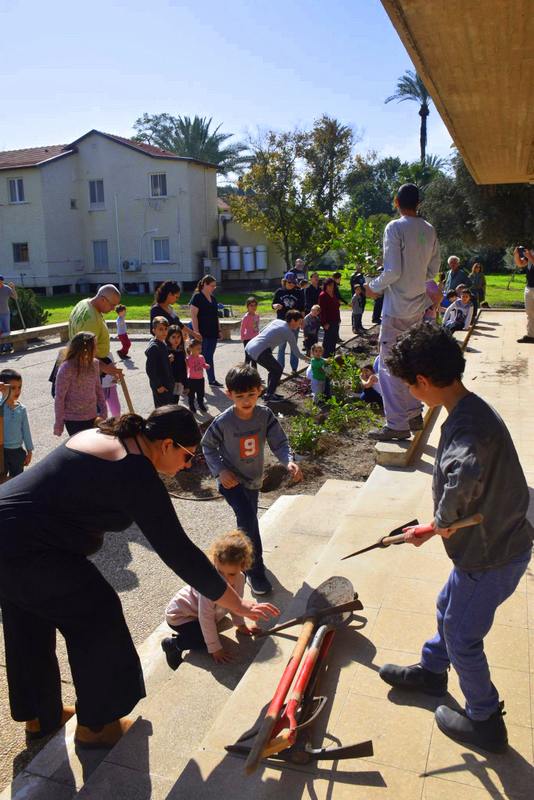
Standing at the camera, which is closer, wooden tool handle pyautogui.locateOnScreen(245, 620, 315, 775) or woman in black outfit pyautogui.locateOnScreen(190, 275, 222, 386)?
wooden tool handle pyautogui.locateOnScreen(245, 620, 315, 775)

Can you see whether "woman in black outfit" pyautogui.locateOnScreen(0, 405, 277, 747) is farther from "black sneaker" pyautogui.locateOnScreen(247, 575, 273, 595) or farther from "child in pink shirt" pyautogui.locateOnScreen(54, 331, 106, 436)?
"child in pink shirt" pyautogui.locateOnScreen(54, 331, 106, 436)

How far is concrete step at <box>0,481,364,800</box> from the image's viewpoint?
291 centimetres

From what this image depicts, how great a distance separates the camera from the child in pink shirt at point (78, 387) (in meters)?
5.90

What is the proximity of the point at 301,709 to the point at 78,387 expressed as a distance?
3.91 metres

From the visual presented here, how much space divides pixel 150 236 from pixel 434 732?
34750mm

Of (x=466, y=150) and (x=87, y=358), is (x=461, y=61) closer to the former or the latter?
(x=466, y=150)

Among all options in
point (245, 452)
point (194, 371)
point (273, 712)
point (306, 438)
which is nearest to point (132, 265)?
point (194, 371)

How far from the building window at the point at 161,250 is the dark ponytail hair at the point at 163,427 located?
111 ft

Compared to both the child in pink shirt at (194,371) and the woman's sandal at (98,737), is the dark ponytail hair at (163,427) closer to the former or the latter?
the woman's sandal at (98,737)

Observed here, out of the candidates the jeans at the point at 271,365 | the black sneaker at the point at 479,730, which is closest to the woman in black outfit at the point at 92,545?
the black sneaker at the point at 479,730

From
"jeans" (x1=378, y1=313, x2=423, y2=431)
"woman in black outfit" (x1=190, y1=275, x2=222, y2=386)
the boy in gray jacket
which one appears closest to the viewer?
the boy in gray jacket

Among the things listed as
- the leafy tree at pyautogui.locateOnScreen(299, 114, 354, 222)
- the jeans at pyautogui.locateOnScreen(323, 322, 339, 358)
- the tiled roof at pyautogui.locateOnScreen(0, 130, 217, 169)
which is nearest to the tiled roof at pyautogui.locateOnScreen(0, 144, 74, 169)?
the tiled roof at pyautogui.locateOnScreen(0, 130, 217, 169)

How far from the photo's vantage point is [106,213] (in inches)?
1417

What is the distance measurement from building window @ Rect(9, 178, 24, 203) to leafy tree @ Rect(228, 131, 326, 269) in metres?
11.2
